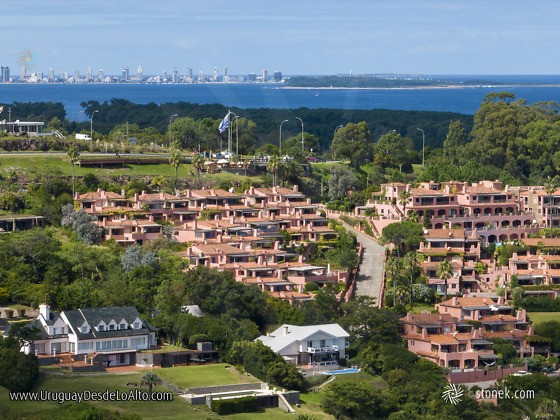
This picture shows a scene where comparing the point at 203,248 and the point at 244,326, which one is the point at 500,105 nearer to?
the point at 203,248

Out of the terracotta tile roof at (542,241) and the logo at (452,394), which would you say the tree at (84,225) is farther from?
the terracotta tile roof at (542,241)

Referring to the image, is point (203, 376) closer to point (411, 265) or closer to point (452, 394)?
point (452, 394)

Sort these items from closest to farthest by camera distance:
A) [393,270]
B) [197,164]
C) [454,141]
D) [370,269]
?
[393,270]
[370,269]
[197,164]
[454,141]

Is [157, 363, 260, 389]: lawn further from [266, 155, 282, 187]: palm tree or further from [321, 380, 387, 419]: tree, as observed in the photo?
[266, 155, 282, 187]: palm tree

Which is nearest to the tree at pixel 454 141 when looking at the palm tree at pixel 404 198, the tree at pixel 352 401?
the palm tree at pixel 404 198

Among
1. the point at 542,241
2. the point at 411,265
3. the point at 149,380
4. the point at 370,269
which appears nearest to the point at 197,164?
the point at 370,269

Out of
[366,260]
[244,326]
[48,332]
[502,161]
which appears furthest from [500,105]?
[48,332]

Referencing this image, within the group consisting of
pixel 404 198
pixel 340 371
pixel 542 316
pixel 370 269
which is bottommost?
pixel 340 371

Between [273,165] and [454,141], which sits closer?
[273,165]
